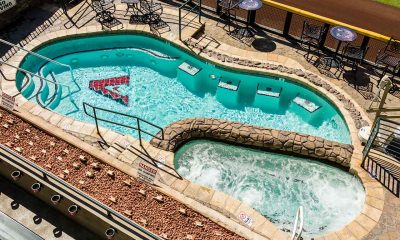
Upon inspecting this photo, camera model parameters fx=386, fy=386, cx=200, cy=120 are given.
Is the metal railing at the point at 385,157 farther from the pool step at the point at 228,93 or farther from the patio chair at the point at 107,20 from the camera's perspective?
the patio chair at the point at 107,20

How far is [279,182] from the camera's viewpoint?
44.8 feet

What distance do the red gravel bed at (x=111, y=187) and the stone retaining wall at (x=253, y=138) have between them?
7.57 feet

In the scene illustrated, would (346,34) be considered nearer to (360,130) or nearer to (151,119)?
(360,130)

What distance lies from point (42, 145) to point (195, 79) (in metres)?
7.21

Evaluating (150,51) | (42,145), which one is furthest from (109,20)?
(42,145)

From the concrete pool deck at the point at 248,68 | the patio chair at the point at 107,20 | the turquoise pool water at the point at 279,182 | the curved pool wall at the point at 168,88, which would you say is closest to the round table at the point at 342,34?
the concrete pool deck at the point at 248,68

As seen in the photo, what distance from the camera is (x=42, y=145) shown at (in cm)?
1308

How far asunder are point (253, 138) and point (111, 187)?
18.2ft

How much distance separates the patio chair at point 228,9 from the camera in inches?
720

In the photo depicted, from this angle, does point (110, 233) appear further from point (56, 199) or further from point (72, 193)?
point (56, 199)

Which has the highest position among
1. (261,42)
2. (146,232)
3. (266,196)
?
(261,42)

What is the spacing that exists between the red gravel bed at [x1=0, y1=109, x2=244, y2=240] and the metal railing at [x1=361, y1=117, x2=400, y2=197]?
18.6 ft

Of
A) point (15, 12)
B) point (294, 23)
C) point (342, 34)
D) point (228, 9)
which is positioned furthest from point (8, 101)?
point (342, 34)

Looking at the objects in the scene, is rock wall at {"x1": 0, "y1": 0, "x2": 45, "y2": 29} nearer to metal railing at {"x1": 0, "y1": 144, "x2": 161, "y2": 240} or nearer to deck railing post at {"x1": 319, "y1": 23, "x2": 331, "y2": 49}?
metal railing at {"x1": 0, "y1": 144, "x2": 161, "y2": 240}
